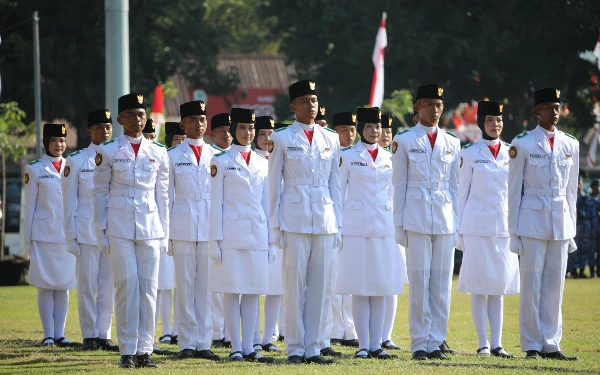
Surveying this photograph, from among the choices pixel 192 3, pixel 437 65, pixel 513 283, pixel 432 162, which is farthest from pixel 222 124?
pixel 192 3

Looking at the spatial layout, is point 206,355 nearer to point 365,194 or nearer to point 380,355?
point 380,355

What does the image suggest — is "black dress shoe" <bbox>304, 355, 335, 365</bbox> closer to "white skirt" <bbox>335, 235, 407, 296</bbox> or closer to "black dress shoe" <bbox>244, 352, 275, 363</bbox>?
"black dress shoe" <bbox>244, 352, 275, 363</bbox>

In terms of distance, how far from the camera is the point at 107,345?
1328 cm

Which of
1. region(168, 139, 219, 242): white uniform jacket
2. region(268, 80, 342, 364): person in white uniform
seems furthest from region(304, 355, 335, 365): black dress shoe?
region(168, 139, 219, 242): white uniform jacket

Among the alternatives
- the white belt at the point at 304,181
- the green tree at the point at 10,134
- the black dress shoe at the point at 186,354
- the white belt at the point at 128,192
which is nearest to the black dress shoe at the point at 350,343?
the black dress shoe at the point at 186,354

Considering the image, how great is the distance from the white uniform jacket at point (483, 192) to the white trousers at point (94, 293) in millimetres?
4025

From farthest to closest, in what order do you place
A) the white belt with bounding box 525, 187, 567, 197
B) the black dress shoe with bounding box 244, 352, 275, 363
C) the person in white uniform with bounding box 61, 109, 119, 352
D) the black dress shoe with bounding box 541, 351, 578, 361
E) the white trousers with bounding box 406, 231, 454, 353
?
the person in white uniform with bounding box 61, 109, 119, 352
the black dress shoe with bounding box 244, 352, 275, 363
the white belt with bounding box 525, 187, 567, 197
the white trousers with bounding box 406, 231, 454, 353
the black dress shoe with bounding box 541, 351, 578, 361

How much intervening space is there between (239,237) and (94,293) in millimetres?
2507

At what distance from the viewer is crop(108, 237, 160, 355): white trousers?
36.3ft

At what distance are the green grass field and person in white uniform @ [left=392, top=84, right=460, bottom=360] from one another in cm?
39

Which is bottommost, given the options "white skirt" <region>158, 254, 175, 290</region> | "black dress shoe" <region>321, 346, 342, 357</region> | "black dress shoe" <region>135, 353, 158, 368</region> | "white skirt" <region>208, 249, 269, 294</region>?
"black dress shoe" <region>321, 346, 342, 357</region>

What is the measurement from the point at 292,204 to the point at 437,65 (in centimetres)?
2690

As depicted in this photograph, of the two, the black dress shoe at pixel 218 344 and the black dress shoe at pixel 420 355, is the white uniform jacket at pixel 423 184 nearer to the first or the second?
the black dress shoe at pixel 420 355

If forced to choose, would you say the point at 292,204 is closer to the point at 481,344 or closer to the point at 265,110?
the point at 481,344
